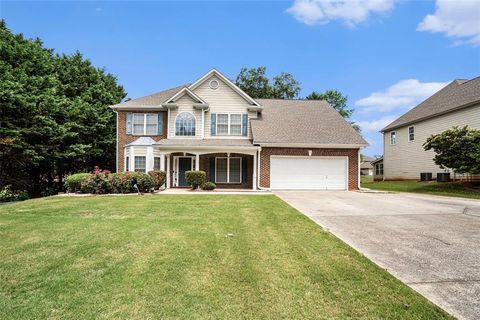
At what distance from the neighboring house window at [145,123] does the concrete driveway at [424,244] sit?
45.4 ft

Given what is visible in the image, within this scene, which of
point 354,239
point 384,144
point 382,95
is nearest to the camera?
point 354,239

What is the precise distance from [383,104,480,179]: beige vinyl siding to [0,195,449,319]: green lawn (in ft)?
66.0

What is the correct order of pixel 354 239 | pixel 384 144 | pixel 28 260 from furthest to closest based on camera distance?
pixel 384 144 → pixel 354 239 → pixel 28 260

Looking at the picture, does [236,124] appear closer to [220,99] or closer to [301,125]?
[220,99]

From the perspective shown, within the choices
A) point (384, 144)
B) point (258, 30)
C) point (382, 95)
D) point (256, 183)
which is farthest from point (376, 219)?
point (382, 95)

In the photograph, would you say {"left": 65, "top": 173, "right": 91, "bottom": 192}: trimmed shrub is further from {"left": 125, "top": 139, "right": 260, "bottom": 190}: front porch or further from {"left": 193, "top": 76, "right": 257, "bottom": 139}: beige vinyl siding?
{"left": 193, "top": 76, "right": 257, "bottom": 139}: beige vinyl siding

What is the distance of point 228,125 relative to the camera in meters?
19.9

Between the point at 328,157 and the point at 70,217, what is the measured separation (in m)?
15.1

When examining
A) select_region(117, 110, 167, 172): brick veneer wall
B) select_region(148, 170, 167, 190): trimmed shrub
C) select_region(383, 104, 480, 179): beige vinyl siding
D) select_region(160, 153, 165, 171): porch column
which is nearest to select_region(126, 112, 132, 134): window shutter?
select_region(117, 110, 167, 172): brick veneer wall

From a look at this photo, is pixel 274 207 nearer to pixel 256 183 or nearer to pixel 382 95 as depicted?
pixel 256 183

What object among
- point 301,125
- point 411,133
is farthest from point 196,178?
point 411,133

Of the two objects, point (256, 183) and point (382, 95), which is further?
point (382, 95)

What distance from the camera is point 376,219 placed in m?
7.99

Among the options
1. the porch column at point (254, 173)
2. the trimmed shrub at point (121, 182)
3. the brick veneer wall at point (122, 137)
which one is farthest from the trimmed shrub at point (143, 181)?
the porch column at point (254, 173)
